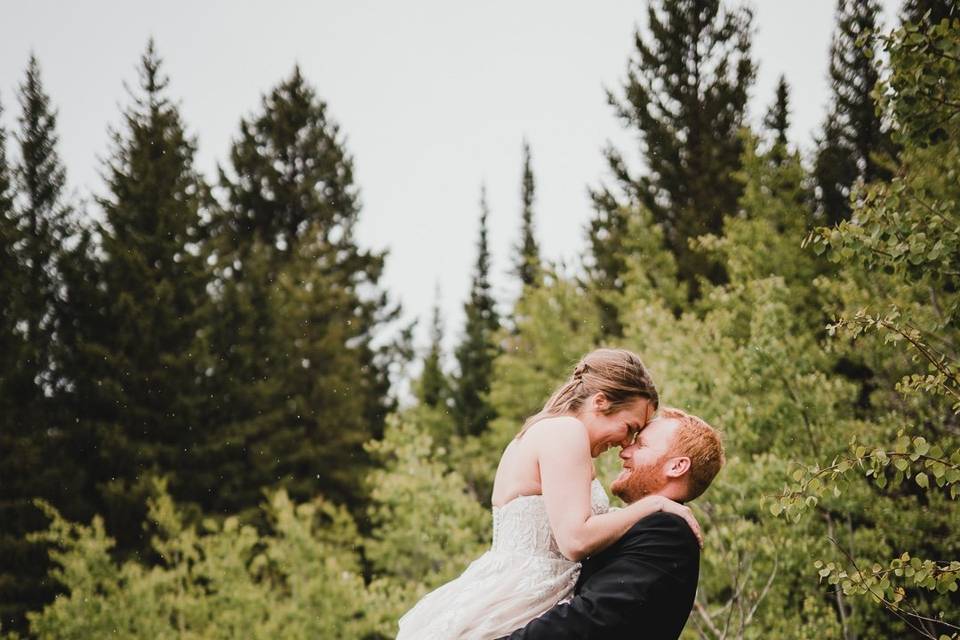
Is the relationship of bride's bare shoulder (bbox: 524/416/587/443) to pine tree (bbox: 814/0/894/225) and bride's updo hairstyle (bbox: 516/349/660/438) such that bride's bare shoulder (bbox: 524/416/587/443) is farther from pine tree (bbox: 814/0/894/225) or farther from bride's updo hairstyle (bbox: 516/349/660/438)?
pine tree (bbox: 814/0/894/225)

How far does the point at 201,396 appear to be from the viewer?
23406 millimetres

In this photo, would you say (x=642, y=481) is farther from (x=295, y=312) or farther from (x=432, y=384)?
(x=432, y=384)

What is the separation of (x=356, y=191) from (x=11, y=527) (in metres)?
15.9

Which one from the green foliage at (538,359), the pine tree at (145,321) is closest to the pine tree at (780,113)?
the green foliage at (538,359)

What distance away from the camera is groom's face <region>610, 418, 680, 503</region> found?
2.83 meters

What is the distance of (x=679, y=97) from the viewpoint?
2261 centimetres

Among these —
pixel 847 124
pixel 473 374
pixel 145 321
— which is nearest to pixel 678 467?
pixel 847 124

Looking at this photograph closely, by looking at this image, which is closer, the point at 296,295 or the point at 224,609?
the point at 224,609

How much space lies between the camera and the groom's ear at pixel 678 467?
2.80 meters

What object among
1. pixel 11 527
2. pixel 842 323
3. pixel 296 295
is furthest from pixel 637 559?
pixel 296 295

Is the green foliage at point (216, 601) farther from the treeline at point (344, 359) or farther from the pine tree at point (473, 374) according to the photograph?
the pine tree at point (473, 374)

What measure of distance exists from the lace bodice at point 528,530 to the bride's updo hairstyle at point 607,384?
264 mm

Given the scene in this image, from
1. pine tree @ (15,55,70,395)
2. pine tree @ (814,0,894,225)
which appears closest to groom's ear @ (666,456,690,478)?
pine tree @ (814,0,894,225)

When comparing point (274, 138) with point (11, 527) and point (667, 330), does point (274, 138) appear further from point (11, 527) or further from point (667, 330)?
point (667, 330)
